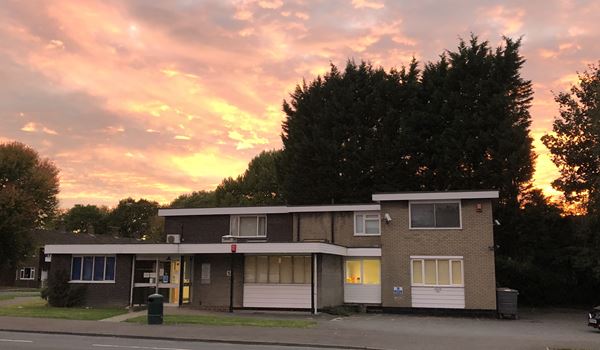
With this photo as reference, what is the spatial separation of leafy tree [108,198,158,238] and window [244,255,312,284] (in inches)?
3546

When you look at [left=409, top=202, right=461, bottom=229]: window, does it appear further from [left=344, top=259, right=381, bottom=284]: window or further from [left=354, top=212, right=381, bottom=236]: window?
[left=344, top=259, right=381, bottom=284]: window

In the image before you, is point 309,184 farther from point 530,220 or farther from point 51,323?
point 51,323

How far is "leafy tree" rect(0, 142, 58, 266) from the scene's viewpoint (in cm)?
5391

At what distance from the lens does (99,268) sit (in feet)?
91.6

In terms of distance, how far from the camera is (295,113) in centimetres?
4588

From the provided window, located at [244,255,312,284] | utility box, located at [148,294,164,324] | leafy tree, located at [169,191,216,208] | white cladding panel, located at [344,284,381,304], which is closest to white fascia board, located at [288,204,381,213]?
white cladding panel, located at [344,284,381,304]

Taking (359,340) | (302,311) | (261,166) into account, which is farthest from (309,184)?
(359,340)

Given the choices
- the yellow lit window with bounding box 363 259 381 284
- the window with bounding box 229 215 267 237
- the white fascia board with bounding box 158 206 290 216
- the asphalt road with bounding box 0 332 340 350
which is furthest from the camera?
the window with bounding box 229 215 267 237

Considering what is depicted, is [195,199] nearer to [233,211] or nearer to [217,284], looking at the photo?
[233,211]

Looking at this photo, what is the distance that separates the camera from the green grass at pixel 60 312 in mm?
22344

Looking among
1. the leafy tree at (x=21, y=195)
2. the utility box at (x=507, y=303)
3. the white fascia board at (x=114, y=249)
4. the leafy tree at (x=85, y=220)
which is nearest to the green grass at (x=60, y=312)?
the white fascia board at (x=114, y=249)

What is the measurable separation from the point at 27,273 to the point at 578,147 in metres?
65.1

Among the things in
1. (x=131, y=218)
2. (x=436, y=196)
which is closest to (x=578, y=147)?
(x=436, y=196)

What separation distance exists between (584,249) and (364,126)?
17.1 metres
